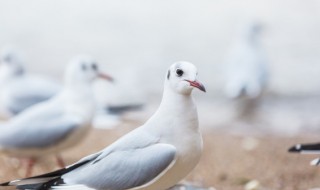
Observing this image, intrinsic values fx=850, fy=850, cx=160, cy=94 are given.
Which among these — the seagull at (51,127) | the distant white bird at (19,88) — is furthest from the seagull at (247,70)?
the seagull at (51,127)

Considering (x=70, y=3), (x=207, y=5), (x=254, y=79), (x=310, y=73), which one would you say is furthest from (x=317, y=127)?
(x=70, y=3)

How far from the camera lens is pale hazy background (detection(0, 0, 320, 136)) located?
9711mm

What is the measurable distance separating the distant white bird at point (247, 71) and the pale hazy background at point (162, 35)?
0.69 metres

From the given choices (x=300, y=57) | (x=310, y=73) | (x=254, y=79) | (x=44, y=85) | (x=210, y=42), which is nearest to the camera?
(x=44, y=85)

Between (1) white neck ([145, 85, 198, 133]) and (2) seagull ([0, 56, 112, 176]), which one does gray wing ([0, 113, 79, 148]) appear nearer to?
(2) seagull ([0, 56, 112, 176])

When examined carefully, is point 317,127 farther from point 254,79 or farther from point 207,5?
point 207,5

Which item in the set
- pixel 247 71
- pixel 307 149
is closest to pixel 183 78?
pixel 307 149

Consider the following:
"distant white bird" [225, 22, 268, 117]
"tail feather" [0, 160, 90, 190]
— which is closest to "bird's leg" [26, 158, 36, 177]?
"tail feather" [0, 160, 90, 190]

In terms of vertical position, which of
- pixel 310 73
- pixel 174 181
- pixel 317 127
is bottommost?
pixel 174 181

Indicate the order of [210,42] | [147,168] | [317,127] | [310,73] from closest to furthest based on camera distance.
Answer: [147,168]
[317,127]
[310,73]
[210,42]

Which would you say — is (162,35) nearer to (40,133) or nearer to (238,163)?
(238,163)

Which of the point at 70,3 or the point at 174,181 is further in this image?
the point at 70,3

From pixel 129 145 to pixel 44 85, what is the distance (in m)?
3.20

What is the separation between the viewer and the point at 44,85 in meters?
6.08
